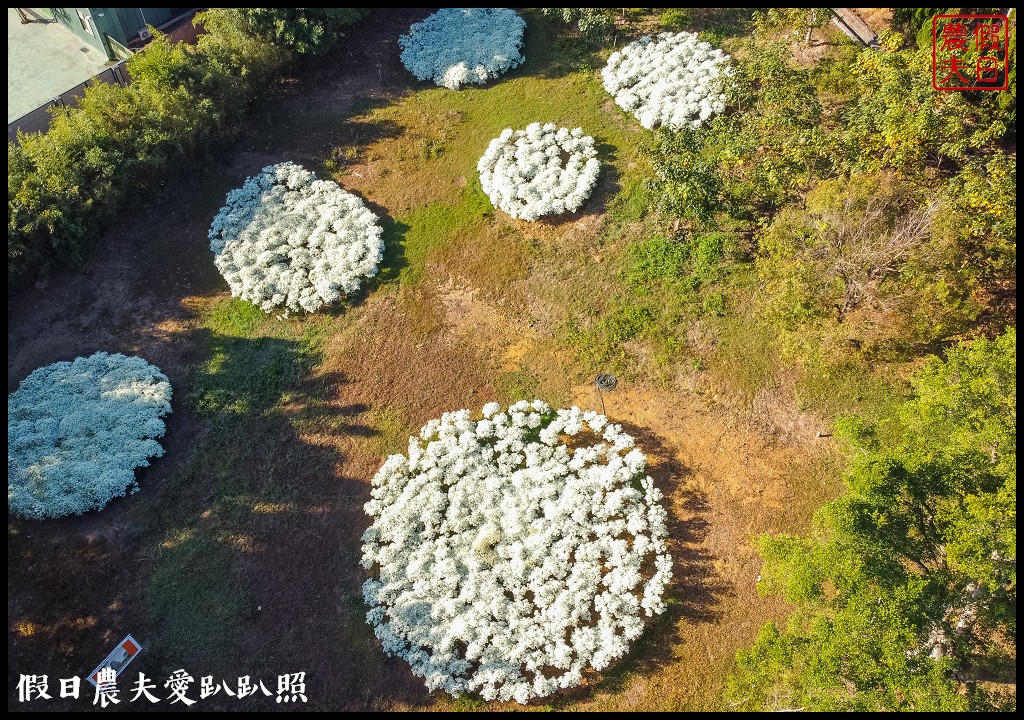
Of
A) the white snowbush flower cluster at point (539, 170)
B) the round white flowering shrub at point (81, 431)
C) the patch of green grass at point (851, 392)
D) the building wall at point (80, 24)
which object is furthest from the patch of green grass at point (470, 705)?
the building wall at point (80, 24)

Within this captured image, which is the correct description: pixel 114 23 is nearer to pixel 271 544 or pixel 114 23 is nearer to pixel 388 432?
pixel 388 432

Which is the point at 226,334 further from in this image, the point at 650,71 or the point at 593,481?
the point at 650,71

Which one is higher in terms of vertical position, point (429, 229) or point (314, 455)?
point (429, 229)

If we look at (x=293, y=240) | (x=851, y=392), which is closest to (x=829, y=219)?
(x=851, y=392)

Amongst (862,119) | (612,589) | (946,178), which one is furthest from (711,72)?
(612,589)

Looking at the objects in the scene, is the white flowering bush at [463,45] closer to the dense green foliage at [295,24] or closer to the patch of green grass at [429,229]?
the dense green foliage at [295,24]

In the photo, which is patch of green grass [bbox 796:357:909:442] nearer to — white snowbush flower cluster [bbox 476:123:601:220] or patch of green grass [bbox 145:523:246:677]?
white snowbush flower cluster [bbox 476:123:601:220]
